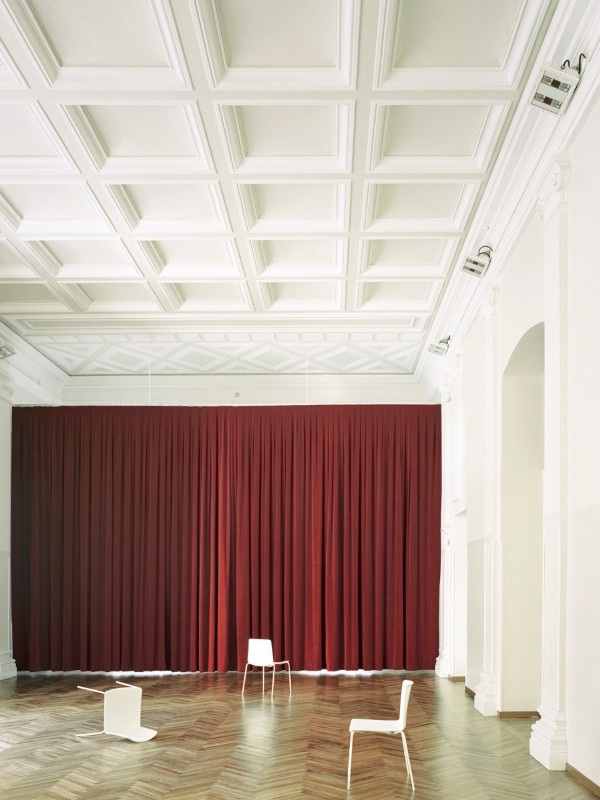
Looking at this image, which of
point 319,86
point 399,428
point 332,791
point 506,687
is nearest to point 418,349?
point 399,428

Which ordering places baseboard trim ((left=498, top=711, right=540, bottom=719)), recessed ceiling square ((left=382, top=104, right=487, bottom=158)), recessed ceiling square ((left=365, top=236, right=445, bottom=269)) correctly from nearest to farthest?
recessed ceiling square ((left=382, top=104, right=487, bottom=158))
baseboard trim ((left=498, top=711, right=540, bottom=719))
recessed ceiling square ((left=365, top=236, right=445, bottom=269))

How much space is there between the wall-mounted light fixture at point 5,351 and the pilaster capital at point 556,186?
8.07 m

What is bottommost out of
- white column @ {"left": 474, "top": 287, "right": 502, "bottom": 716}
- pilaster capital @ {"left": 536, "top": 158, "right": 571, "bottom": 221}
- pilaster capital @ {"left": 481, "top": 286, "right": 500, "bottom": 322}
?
white column @ {"left": 474, "top": 287, "right": 502, "bottom": 716}

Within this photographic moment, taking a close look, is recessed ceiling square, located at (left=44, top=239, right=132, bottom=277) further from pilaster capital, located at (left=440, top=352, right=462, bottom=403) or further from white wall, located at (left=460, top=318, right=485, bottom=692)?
pilaster capital, located at (left=440, top=352, right=462, bottom=403)

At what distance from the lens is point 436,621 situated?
13.9m

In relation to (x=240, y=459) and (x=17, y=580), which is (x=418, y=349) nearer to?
(x=240, y=459)

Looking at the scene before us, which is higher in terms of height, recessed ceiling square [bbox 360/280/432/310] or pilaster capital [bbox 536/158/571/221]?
recessed ceiling square [bbox 360/280/432/310]

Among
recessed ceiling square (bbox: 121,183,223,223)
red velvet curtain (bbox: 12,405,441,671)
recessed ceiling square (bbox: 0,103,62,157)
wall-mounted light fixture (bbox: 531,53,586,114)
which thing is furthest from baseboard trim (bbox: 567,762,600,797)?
red velvet curtain (bbox: 12,405,441,671)

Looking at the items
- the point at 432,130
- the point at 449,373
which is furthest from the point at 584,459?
the point at 449,373

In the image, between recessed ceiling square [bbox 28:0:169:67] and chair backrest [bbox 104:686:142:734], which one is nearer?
recessed ceiling square [bbox 28:0:169:67]

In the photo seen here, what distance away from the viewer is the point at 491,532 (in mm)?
9203

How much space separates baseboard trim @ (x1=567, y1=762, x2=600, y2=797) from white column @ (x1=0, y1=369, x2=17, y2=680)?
363 inches

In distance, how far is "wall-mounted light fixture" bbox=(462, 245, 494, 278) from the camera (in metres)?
9.03

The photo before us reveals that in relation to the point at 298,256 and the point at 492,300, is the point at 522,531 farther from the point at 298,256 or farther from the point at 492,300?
the point at 298,256
